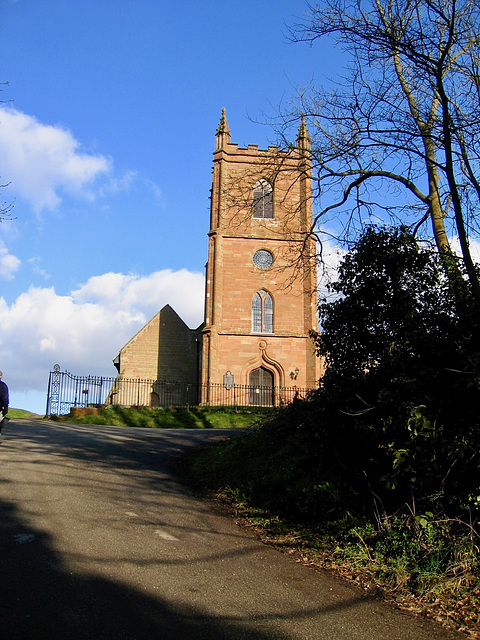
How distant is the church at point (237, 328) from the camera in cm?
3347

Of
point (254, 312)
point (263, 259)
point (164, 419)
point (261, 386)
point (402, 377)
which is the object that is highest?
point (263, 259)

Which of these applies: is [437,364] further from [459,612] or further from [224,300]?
[224,300]

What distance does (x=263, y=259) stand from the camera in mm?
36250

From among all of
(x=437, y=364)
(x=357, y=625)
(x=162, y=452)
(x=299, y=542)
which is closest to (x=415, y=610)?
(x=357, y=625)

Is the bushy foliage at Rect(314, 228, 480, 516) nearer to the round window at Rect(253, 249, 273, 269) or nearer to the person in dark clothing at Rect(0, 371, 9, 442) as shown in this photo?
the person in dark clothing at Rect(0, 371, 9, 442)

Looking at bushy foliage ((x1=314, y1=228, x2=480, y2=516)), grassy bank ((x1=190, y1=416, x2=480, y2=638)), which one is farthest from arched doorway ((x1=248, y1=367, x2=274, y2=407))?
bushy foliage ((x1=314, y1=228, x2=480, y2=516))

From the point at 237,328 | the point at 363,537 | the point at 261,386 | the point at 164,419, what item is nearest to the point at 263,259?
the point at 237,328

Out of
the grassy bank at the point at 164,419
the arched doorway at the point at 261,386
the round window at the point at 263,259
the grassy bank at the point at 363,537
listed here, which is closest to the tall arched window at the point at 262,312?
the round window at the point at 263,259

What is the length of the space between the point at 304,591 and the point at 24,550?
273cm

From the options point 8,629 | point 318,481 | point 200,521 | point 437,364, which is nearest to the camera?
point 8,629

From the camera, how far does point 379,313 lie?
7.79 m

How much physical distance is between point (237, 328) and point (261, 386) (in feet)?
12.3

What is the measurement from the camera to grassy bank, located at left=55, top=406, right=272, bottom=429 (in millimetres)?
21594

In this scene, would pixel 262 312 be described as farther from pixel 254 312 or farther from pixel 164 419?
pixel 164 419
